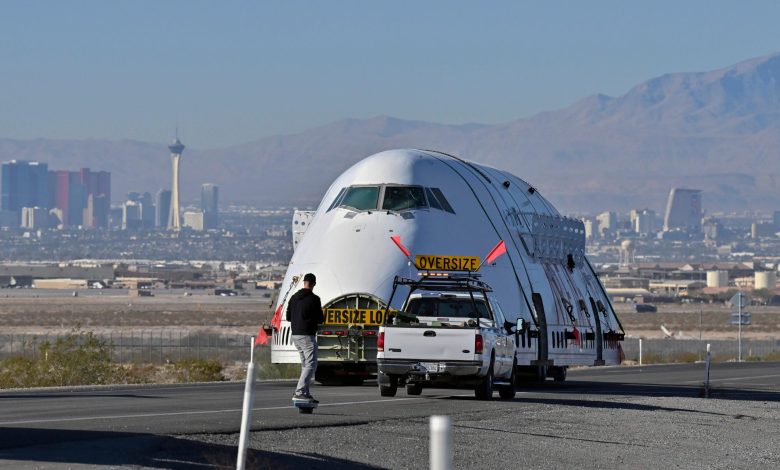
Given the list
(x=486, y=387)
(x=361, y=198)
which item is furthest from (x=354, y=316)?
(x=486, y=387)

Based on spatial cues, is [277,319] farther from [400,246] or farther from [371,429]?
[371,429]

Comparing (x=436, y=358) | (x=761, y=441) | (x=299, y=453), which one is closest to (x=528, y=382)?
(x=436, y=358)

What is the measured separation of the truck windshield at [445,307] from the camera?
1240 inches

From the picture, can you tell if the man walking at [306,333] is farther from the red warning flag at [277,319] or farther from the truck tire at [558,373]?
the truck tire at [558,373]

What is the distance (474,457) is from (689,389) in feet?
64.1

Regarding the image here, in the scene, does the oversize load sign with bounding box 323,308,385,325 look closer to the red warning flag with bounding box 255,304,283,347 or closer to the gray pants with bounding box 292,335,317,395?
the red warning flag with bounding box 255,304,283,347

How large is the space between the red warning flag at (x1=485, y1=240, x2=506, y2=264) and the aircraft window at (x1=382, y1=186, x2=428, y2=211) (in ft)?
5.69

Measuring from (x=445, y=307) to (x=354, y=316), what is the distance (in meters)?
2.96

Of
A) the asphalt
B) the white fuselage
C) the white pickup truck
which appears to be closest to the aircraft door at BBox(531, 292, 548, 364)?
the white fuselage

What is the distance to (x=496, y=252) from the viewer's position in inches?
1452

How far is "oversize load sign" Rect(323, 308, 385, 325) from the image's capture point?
33875 mm

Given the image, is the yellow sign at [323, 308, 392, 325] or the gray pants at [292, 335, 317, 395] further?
the yellow sign at [323, 308, 392, 325]

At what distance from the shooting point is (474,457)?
20.9 m

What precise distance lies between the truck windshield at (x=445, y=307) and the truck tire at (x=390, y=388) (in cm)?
190
